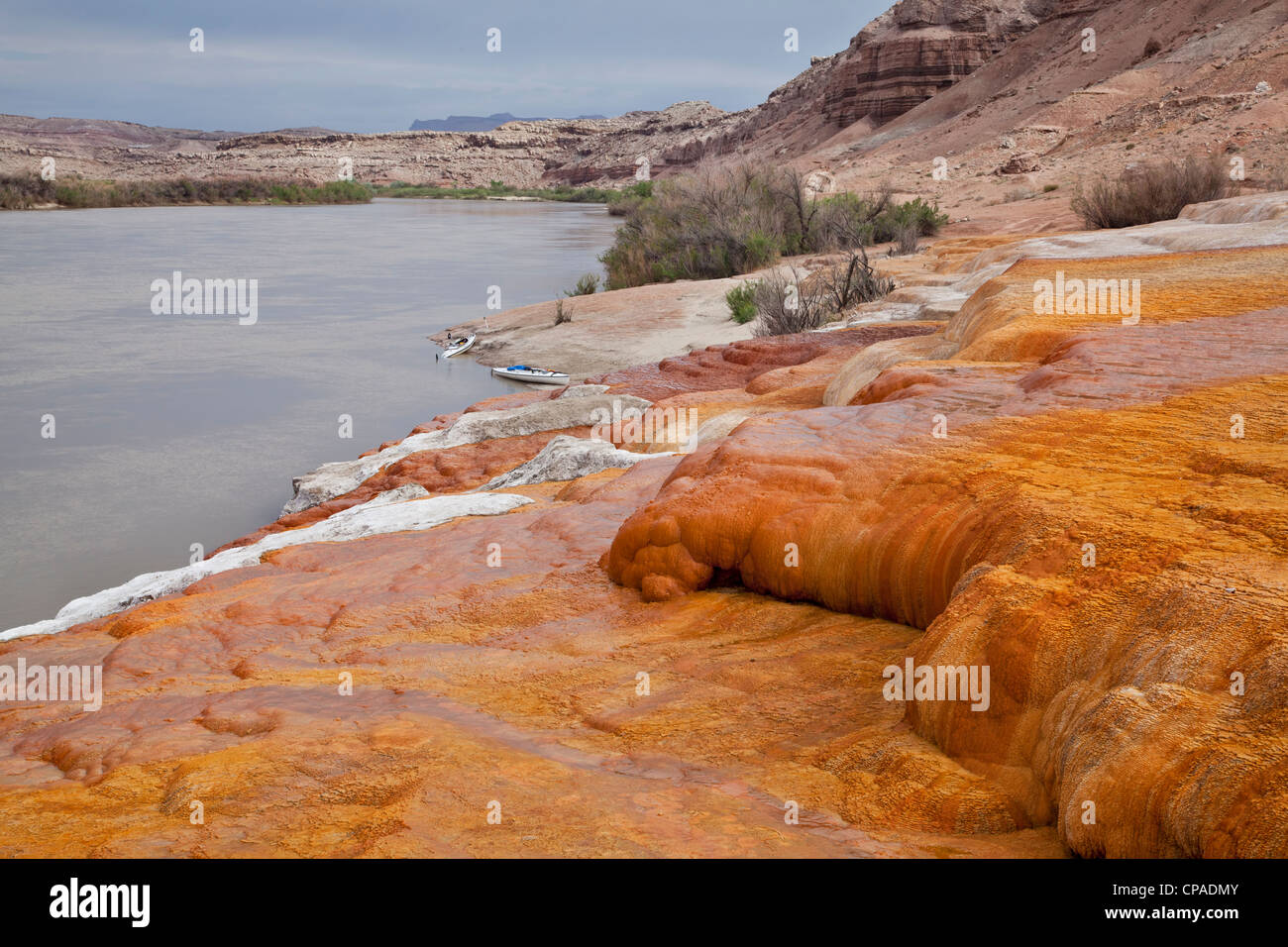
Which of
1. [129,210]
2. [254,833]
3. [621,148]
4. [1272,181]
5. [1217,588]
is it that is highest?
[621,148]

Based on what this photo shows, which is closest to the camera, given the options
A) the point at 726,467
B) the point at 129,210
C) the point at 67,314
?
the point at 726,467

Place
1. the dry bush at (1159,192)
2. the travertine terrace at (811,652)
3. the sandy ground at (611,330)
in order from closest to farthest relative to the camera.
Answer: the travertine terrace at (811,652) < the dry bush at (1159,192) < the sandy ground at (611,330)

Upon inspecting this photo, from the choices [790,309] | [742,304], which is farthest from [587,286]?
[790,309]

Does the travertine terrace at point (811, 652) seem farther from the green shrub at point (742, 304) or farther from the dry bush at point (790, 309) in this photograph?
the green shrub at point (742, 304)

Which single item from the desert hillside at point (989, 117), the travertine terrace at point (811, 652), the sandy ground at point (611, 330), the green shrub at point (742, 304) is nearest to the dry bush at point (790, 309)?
the green shrub at point (742, 304)

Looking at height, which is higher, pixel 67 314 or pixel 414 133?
pixel 414 133

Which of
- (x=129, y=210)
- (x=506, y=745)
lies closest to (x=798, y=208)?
(x=506, y=745)

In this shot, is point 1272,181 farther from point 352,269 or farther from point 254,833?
point 352,269
